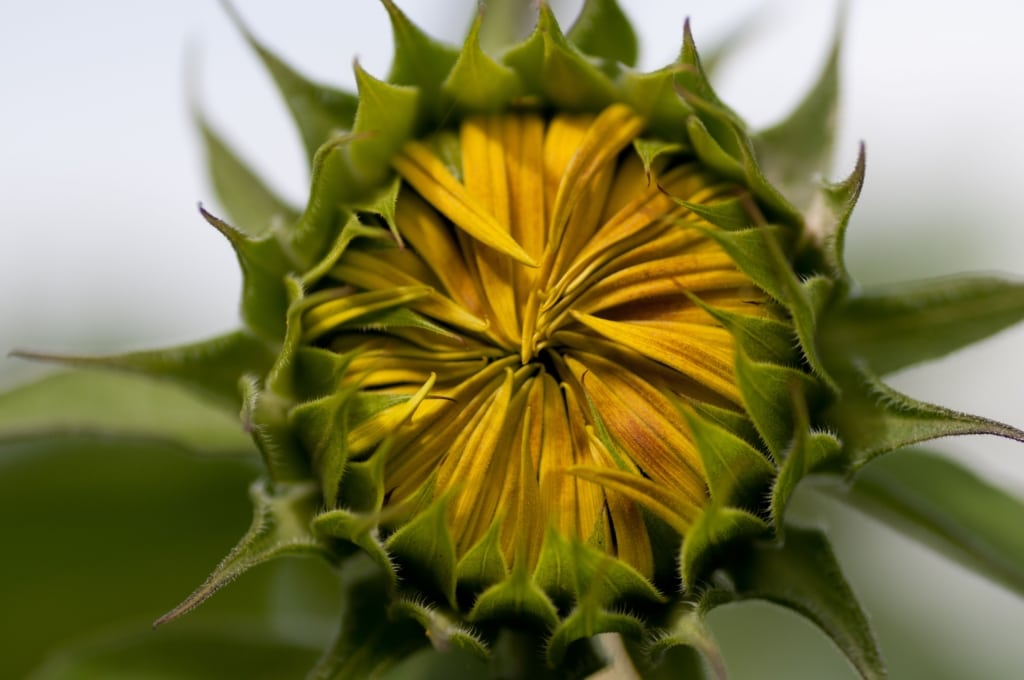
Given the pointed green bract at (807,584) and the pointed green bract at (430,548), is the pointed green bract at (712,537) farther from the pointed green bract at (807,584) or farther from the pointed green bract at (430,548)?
the pointed green bract at (430,548)

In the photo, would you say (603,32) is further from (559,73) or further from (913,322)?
(913,322)

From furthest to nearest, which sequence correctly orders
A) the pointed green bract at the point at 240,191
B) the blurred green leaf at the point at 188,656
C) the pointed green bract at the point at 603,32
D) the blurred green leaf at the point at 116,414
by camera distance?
the blurred green leaf at the point at 188,656 < the pointed green bract at the point at 240,191 < the blurred green leaf at the point at 116,414 < the pointed green bract at the point at 603,32

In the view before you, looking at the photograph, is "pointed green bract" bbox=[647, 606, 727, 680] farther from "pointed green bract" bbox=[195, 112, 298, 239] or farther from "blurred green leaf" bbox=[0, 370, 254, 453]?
"pointed green bract" bbox=[195, 112, 298, 239]

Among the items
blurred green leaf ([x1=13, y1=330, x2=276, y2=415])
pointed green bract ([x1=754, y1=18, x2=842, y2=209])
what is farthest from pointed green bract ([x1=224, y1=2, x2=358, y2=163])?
pointed green bract ([x1=754, y1=18, x2=842, y2=209])

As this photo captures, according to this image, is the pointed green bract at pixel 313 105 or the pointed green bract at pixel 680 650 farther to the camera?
the pointed green bract at pixel 313 105

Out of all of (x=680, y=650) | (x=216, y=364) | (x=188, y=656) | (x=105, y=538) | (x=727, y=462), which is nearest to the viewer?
(x=727, y=462)

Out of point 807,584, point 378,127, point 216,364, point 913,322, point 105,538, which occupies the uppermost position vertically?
point 913,322

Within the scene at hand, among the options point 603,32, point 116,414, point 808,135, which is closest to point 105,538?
point 116,414

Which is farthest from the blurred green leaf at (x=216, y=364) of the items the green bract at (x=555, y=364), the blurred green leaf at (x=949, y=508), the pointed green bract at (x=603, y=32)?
the blurred green leaf at (x=949, y=508)
